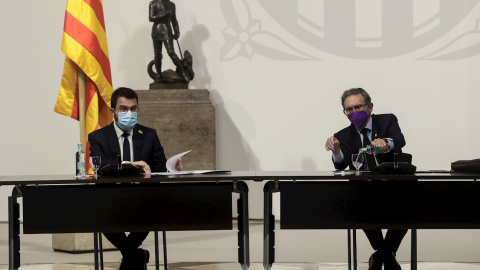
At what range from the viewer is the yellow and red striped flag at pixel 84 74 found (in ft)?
19.1

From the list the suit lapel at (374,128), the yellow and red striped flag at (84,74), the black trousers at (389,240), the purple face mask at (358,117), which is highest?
the yellow and red striped flag at (84,74)

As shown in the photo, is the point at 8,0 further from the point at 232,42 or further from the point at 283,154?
the point at 283,154

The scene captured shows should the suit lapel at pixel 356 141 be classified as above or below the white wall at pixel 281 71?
below

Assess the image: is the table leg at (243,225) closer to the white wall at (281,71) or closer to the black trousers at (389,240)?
the black trousers at (389,240)

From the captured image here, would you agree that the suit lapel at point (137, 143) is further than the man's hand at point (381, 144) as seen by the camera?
Yes

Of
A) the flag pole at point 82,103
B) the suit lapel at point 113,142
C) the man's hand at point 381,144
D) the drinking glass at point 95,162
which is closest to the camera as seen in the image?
the drinking glass at point 95,162

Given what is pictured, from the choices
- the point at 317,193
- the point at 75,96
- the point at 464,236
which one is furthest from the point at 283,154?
the point at 317,193

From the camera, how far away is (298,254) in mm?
5695

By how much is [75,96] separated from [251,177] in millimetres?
2613

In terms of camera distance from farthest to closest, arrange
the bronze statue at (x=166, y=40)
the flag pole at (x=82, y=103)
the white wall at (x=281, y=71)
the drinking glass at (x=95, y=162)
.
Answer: the white wall at (x=281, y=71), the bronze statue at (x=166, y=40), the flag pole at (x=82, y=103), the drinking glass at (x=95, y=162)

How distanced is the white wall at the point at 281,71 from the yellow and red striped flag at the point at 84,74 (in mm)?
2139

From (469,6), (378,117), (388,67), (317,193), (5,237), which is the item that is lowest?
(5,237)

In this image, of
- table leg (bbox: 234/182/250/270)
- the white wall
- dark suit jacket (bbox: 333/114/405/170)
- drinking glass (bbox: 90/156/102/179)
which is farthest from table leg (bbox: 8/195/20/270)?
the white wall

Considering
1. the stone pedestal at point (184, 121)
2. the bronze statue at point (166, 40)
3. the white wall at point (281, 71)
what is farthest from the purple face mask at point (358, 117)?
the white wall at point (281, 71)
